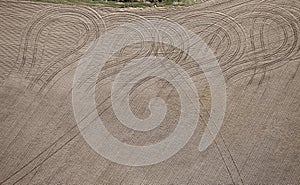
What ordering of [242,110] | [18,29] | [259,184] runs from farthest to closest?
[18,29]
[242,110]
[259,184]

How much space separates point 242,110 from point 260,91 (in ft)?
3.20

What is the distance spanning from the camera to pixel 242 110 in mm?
14117

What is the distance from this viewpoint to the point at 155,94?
47.0 ft

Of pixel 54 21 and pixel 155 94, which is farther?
pixel 54 21

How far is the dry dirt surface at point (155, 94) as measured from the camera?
43.5ft

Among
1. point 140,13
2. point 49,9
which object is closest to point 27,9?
point 49,9

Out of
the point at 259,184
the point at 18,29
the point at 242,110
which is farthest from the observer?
the point at 18,29

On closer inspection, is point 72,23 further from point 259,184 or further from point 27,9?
point 259,184

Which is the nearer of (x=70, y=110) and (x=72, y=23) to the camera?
(x=70, y=110)

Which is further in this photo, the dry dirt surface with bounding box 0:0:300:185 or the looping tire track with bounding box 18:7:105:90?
the looping tire track with bounding box 18:7:105:90

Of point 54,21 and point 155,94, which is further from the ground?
point 54,21

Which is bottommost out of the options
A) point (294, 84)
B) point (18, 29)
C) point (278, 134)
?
point (278, 134)

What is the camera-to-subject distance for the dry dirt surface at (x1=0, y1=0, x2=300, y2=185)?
43.5 ft

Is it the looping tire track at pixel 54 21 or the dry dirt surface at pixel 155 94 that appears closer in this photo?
the dry dirt surface at pixel 155 94
